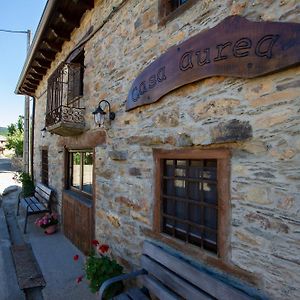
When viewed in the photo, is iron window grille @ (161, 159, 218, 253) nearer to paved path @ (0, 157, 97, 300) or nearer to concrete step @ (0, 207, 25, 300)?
paved path @ (0, 157, 97, 300)

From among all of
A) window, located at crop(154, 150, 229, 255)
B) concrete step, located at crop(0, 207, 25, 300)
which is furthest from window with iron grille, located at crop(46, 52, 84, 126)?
window, located at crop(154, 150, 229, 255)

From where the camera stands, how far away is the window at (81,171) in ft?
17.1

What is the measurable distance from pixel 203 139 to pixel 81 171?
3655mm

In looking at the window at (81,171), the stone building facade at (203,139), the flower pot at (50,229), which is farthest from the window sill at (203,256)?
the flower pot at (50,229)

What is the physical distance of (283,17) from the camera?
1.87 meters

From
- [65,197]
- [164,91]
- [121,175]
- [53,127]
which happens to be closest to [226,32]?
[164,91]

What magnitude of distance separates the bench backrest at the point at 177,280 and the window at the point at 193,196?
0.22m

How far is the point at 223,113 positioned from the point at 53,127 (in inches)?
153

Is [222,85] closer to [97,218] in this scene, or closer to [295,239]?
[295,239]

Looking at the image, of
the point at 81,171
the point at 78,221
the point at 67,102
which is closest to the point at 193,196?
the point at 78,221

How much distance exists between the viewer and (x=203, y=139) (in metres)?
2.45

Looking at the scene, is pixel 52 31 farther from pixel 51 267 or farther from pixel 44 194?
pixel 51 267

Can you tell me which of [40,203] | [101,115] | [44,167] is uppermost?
[101,115]

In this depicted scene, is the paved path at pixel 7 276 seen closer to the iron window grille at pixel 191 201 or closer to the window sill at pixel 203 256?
the window sill at pixel 203 256
